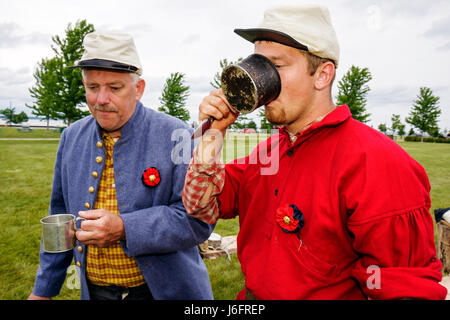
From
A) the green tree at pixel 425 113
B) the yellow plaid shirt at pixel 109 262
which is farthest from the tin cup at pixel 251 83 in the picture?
the green tree at pixel 425 113

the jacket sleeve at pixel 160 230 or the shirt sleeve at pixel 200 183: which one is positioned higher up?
the shirt sleeve at pixel 200 183

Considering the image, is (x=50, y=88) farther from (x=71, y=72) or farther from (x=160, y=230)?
(x=160, y=230)

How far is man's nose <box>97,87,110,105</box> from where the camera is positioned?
8.26ft

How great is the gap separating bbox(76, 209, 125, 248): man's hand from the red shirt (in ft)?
3.17

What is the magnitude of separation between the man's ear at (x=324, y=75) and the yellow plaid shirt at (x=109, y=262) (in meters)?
1.81

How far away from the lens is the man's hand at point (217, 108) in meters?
1.76

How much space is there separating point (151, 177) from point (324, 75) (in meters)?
1.51

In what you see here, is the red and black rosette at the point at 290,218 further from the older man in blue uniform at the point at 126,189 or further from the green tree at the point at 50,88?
the green tree at the point at 50,88

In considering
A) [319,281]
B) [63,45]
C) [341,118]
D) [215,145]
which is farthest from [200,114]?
[63,45]

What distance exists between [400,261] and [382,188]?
352 millimetres

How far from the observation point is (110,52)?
245cm

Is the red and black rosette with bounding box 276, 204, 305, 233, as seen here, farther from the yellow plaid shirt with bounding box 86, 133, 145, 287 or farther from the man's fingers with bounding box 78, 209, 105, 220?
the yellow plaid shirt with bounding box 86, 133, 145, 287
